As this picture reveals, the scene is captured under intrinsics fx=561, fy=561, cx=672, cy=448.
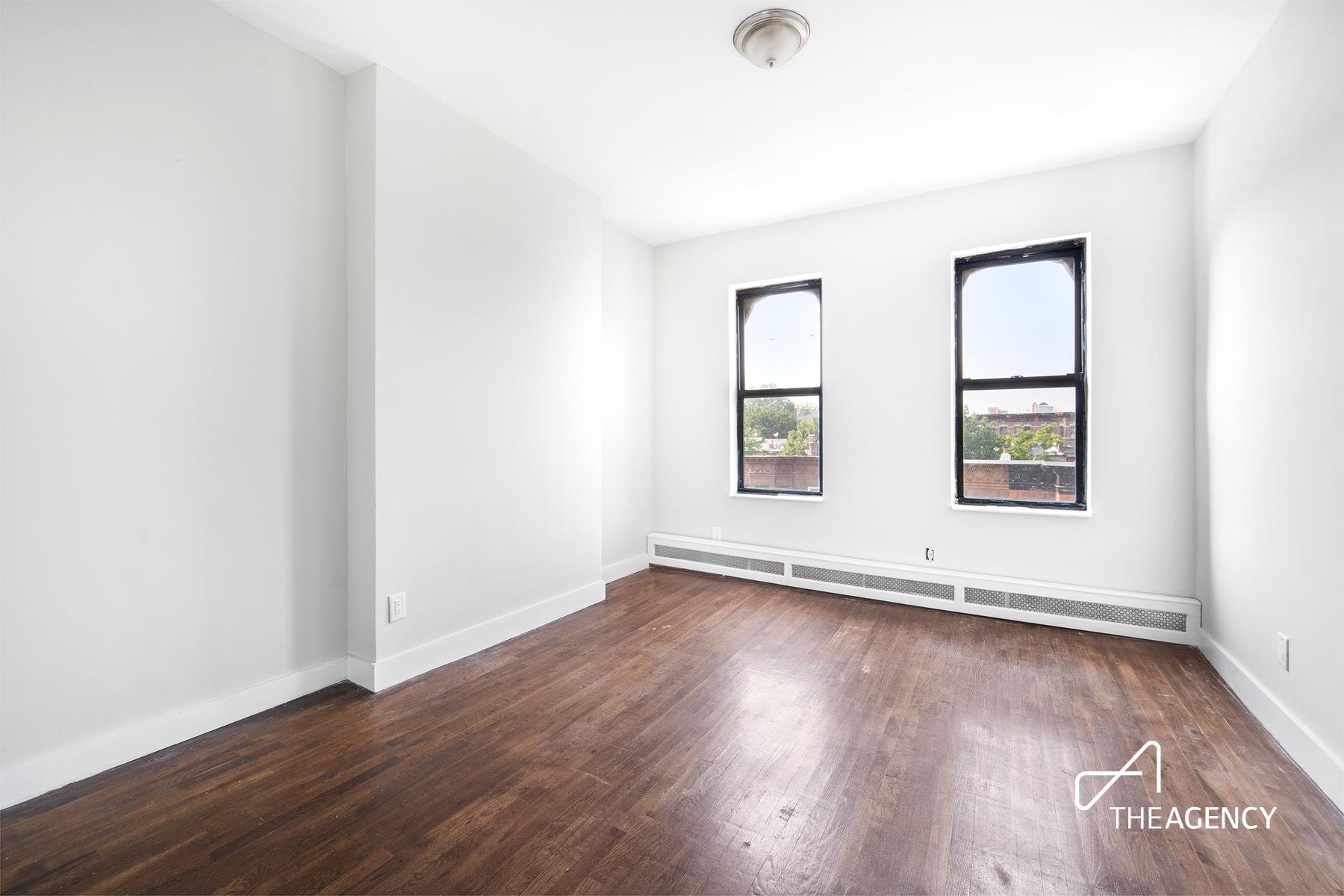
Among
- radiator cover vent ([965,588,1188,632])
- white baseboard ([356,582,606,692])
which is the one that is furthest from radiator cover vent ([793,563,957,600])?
white baseboard ([356,582,606,692])

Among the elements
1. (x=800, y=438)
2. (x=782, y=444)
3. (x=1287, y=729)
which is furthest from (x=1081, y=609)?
(x=782, y=444)

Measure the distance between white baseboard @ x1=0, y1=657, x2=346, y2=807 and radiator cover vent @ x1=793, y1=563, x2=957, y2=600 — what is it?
3104mm

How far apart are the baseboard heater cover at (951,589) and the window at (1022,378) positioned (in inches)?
21.7

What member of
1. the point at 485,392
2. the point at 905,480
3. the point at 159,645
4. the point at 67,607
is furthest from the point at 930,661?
the point at 67,607

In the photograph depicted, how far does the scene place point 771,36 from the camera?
90.8 inches

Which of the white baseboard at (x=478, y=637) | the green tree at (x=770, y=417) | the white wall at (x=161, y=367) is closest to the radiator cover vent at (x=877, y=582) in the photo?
the green tree at (x=770, y=417)

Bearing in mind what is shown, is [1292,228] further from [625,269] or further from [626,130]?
[625,269]

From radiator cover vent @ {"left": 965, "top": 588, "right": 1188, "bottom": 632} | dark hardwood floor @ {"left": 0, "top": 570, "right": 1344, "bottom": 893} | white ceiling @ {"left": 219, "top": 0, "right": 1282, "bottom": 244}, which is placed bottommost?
dark hardwood floor @ {"left": 0, "top": 570, "right": 1344, "bottom": 893}

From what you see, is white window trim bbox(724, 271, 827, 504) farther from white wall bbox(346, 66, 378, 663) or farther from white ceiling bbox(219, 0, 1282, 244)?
white wall bbox(346, 66, 378, 663)

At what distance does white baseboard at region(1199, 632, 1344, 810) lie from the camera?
5.98 ft

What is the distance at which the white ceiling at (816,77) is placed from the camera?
7.40 ft

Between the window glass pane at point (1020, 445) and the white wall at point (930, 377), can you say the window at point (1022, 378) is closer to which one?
the window glass pane at point (1020, 445)

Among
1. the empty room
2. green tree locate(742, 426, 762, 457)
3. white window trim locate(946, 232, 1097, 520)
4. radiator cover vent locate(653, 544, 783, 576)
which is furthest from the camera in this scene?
green tree locate(742, 426, 762, 457)

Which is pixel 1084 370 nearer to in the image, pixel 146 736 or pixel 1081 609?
pixel 1081 609
